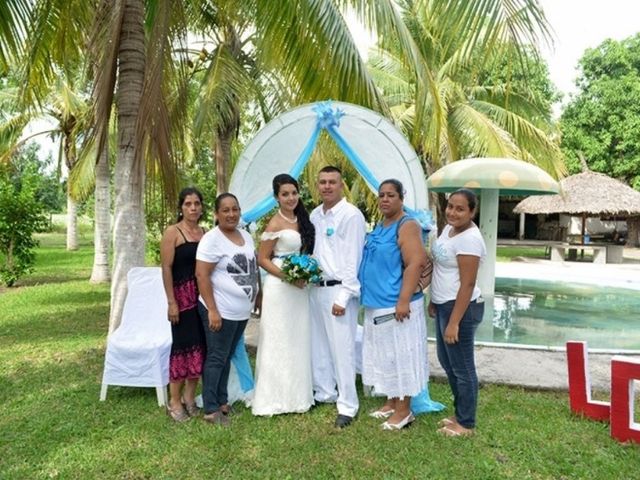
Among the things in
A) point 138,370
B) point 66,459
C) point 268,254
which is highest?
point 268,254

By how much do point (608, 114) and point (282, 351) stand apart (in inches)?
1021

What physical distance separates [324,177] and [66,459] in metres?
2.54

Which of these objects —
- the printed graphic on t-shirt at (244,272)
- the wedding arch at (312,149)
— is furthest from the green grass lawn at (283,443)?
the wedding arch at (312,149)

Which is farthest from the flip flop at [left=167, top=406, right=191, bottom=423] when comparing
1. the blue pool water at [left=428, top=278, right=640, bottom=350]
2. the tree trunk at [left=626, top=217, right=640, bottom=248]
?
the tree trunk at [left=626, top=217, right=640, bottom=248]

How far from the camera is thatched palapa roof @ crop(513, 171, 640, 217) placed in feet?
62.2

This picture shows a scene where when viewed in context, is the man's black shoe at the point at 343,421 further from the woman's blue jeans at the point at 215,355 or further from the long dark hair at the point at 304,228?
the long dark hair at the point at 304,228

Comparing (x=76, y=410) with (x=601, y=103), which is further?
(x=601, y=103)

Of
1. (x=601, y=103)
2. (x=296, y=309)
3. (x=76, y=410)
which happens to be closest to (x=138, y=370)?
(x=76, y=410)

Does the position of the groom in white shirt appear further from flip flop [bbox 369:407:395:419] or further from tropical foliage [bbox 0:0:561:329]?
tropical foliage [bbox 0:0:561:329]

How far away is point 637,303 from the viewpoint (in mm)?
10250

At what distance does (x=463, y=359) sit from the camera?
3609 mm

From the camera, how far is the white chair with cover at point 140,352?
172 inches

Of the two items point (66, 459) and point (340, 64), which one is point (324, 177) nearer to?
point (340, 64)

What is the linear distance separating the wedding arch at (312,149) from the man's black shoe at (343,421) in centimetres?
206
